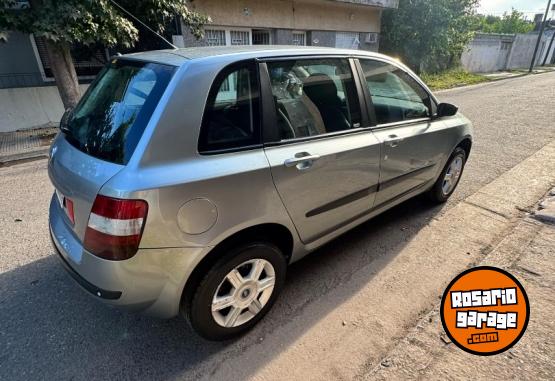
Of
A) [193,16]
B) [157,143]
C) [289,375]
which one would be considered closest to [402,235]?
[289,375]

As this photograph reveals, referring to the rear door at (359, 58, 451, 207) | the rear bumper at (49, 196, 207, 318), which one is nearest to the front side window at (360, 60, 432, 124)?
the rear door at (359, 58, 451, 207)

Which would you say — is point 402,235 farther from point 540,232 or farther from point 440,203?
point 540,232

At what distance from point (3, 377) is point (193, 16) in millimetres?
7336

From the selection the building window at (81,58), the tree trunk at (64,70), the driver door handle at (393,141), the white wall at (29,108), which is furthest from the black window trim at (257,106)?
the white wall at (29,108)

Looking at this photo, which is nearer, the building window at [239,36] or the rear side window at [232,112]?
the rear side window at [232,112]

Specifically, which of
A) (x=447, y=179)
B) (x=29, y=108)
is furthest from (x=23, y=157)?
(x=447, y=179)

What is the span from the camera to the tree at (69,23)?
5.13m

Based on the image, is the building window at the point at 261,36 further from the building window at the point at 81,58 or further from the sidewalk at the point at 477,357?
the sidewalk at the point at 477,357

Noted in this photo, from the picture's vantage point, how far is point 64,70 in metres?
6.25

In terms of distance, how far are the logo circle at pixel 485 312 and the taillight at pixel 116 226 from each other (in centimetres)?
195

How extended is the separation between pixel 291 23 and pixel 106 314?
11.3m

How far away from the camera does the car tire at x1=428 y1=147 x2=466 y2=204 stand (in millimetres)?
3613

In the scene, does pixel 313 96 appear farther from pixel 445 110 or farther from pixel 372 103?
pixel 445 110

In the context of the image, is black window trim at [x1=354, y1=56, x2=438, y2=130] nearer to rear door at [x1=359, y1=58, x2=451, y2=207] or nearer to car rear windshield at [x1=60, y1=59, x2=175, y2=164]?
rear door at [x1=359, y1=58, x2=451, y2=207]
